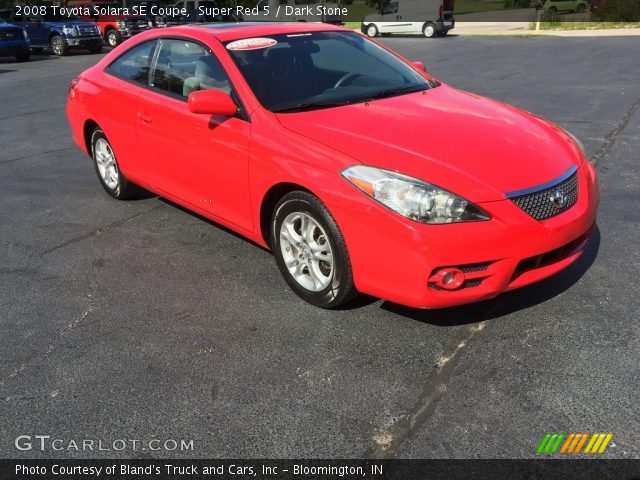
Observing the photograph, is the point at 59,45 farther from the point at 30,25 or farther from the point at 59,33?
the point at 30,25

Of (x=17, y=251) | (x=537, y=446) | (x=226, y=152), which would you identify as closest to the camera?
(x=537, y=446)

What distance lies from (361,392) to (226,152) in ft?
6.23

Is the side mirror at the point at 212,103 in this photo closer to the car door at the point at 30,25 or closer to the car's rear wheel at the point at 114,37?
the car door at the point at 30,25

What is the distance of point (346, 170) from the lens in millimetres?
3281

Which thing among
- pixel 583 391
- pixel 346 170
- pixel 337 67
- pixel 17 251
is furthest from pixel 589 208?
pixel 17 251

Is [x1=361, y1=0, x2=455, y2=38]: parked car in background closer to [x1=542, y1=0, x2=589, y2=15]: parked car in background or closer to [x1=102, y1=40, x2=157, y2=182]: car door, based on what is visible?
[x1=542, y1=0, x2=589, y2=15]: parked car in background

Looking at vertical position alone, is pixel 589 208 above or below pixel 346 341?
above

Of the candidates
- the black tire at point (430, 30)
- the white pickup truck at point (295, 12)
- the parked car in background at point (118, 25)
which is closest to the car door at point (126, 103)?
the parked car in background at point (118, 25)

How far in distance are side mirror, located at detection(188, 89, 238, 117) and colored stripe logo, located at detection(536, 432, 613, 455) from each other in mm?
2647

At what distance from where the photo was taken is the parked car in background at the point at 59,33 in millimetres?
21500

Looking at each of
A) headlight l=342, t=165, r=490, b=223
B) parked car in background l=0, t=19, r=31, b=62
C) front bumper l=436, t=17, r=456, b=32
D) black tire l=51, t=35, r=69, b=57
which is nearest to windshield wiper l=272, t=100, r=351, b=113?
headlight l=342, t=165, r=490, b=223

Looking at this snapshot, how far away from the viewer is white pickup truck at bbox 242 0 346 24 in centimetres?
3158

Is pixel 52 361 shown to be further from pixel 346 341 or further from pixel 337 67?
pixel 337 67

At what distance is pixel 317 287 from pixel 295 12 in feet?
101
